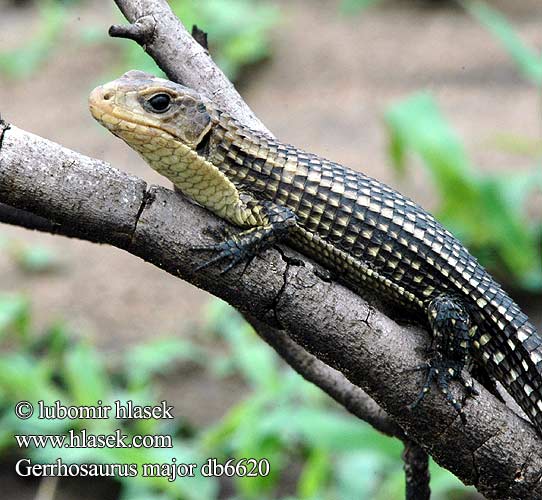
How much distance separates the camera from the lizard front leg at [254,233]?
260cm

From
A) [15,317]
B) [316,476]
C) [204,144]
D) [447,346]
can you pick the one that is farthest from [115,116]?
[15,317]

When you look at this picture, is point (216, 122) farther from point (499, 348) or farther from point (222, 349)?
point (222, 349)

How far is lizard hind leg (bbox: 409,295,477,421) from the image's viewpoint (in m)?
2.70

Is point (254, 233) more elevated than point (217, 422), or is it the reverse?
point (217, 422)

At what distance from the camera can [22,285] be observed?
7559 mm

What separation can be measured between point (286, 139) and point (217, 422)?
4195mm

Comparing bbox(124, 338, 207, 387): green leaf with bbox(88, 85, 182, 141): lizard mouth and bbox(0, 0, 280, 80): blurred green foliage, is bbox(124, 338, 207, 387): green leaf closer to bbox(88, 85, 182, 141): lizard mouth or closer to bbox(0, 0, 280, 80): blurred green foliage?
bbox(88, 85, 182, 141): lizard mouth

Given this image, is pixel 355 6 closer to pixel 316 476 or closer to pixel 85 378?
pixel 85 378

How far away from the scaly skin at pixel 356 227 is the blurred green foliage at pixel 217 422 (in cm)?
153

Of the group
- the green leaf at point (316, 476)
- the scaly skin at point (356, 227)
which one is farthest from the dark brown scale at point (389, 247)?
the green leaf at point (316, 476)

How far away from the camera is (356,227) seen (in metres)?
3.21

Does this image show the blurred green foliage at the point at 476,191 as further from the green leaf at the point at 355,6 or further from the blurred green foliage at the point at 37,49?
the blurred green foliage at the point at 37,49

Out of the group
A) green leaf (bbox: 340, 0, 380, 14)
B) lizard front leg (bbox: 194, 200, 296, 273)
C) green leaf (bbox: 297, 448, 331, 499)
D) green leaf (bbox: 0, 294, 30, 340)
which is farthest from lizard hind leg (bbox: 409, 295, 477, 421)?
green leaf (bbox: 340, 0, 380, 14)

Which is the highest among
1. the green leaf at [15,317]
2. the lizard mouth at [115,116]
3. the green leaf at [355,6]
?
the green leaf at [355,6]
